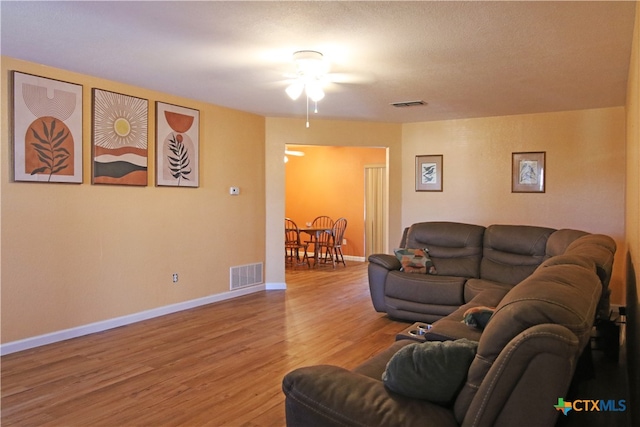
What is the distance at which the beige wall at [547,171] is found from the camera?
5406mm

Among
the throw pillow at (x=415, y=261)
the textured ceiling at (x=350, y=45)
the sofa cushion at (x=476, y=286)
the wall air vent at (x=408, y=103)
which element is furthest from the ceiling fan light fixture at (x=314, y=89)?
the sofa cushion at (x=476, y=286)

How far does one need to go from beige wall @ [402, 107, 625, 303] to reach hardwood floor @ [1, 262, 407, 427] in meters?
2.22

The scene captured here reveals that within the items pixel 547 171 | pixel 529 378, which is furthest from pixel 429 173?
pixel 529 378

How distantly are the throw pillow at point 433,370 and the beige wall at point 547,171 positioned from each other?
15.7 feet

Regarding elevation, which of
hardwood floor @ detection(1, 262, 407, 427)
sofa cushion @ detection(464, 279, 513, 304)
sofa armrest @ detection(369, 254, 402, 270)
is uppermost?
sofa armrest @ detection(369, 254, 402, 270)

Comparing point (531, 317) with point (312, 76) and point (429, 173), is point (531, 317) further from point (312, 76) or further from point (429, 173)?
point (429, 173)

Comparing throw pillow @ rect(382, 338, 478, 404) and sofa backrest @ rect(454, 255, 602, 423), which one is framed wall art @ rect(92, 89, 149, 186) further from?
sofa backrest @ rect(454, 255, 602, 423)

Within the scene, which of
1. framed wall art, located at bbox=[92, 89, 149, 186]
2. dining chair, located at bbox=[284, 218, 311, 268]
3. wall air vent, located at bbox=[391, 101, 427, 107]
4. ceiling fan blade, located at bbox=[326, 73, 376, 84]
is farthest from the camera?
dining chair, located at bbox=[284, 218, 311, 268]

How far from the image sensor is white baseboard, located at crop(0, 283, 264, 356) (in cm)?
365

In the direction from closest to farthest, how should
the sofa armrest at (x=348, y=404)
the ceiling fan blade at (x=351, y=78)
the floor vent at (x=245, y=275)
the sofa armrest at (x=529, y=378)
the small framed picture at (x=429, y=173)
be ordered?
the sofa armrest at (x=529, y=378), the sofa armrest at (x=348, y=404), the ceiling fan blade at (x=351, y=78), the floor vent at (x=245, y=275), the small framed picture at (x=429, y=173)

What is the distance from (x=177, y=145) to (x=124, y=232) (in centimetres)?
113

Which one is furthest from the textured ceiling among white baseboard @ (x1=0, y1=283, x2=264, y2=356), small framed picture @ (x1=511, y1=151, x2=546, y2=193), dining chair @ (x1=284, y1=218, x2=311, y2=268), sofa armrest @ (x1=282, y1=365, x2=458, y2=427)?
dining chair @ (x1=284, y1=218, x2=311, y2=268)

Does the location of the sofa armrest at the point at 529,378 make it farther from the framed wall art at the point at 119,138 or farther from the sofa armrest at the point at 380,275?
the framed wall art at the point at 119,138

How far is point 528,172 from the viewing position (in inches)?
233
